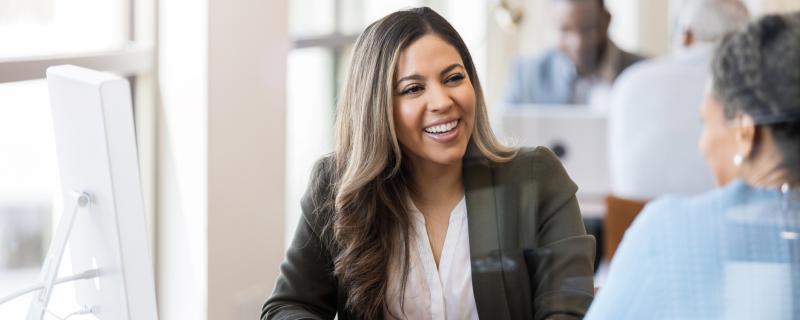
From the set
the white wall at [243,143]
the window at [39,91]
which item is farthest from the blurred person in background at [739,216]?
the window at [39,91]

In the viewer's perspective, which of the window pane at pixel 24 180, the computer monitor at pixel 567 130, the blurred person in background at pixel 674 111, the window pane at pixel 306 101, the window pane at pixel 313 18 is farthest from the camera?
the window pane at pixel 313 18

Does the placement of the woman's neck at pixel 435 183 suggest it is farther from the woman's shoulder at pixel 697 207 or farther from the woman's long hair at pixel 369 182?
the woman's shoulder at pixel 697 207

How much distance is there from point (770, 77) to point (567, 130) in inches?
55.5

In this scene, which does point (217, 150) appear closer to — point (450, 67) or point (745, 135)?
point (450, 67)

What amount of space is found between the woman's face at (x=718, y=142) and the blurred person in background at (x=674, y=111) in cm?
2

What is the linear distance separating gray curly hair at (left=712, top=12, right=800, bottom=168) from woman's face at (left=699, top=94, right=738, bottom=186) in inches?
0.8

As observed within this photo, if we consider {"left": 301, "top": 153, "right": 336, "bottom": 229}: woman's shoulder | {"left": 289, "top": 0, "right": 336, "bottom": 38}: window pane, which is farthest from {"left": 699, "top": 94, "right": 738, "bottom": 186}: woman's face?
{"left": 289, "top": 0, "right": 336, "bottom": 38}: window pane

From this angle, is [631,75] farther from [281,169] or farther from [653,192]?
[281,169]

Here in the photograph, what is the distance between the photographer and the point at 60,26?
1854 mm

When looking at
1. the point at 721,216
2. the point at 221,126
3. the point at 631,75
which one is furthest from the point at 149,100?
the point at 721,216

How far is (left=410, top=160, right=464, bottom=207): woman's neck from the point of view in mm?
1381

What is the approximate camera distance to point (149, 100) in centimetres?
194

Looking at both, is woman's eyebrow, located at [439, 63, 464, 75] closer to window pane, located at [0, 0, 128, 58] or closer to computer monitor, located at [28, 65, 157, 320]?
computer monitor, located at [28, 65, 157, 320]

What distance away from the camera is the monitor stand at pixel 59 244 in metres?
1.23
